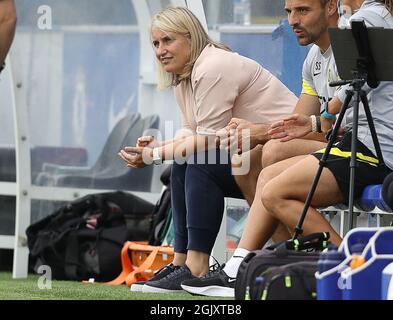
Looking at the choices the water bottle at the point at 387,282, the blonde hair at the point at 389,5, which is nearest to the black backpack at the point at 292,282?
the water bottle at the point at 387,282

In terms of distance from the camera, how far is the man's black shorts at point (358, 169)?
15.1ft

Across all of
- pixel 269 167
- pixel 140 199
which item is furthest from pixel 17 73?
pixel 269 167

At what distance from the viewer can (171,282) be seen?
526cm

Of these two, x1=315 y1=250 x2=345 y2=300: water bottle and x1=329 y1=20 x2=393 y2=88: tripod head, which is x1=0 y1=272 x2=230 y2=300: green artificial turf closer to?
x1=329 y1=20 x2=393 y2=88: tripod head

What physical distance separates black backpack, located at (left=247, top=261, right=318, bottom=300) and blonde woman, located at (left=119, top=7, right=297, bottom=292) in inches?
52.9

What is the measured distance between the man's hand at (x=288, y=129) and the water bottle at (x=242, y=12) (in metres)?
2.03

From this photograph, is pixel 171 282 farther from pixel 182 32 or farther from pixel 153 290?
pixel 182 32

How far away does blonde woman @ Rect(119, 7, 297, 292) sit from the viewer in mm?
5246

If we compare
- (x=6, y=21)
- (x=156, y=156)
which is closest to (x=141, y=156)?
(x=156, y=156)

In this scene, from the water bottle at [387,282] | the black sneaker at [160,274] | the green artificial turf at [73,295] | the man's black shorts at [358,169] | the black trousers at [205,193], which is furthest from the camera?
the black sneaker at [160,274]

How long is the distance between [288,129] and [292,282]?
1231 mm

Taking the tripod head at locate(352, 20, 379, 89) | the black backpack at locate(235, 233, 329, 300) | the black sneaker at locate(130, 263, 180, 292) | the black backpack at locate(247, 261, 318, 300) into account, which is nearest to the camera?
the black backpack at locate(247, 261, 318, 300)

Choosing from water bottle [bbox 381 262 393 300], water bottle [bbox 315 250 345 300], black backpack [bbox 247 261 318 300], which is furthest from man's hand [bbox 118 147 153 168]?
water bottle [bbox 381 262 393 300]

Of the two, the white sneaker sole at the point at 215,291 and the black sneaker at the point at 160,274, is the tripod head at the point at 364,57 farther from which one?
the black sneaker at the point at 160,274
